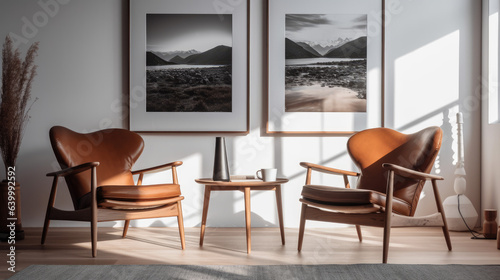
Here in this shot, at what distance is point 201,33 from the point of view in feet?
13.9

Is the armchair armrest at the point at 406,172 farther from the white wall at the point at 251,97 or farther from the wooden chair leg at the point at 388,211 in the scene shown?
the white wall at the point at 251,97

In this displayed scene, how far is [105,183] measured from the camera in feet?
11.9

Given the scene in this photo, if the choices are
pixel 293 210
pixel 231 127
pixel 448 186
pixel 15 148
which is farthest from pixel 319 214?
pixel 15 148

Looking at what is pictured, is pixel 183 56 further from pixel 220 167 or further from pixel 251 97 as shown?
pixel 220 167

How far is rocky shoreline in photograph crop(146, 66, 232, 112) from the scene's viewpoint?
Result: 13.9ft

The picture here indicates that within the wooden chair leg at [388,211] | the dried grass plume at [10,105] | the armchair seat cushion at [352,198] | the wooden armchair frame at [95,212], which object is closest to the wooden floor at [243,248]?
the wooden chair leg at [388,211]

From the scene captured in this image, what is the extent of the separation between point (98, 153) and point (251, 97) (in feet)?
4.57

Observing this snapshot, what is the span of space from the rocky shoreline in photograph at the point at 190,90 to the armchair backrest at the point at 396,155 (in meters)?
1.26

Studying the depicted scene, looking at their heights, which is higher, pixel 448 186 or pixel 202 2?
pixel 202 2

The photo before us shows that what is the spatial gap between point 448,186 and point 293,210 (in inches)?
54.6

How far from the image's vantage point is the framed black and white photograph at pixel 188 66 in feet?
13.9

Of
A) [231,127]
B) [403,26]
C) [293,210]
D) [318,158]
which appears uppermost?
[403,26]

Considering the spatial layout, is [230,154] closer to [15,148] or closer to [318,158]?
[318,158]

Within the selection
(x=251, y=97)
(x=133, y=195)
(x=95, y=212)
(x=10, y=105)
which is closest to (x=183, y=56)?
(x=251, y=97)
